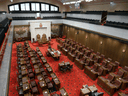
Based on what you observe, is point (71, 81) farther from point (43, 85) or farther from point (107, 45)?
point (107, 45)

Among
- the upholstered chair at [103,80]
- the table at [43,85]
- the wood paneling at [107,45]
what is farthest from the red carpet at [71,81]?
the wood paneling at [107,45]

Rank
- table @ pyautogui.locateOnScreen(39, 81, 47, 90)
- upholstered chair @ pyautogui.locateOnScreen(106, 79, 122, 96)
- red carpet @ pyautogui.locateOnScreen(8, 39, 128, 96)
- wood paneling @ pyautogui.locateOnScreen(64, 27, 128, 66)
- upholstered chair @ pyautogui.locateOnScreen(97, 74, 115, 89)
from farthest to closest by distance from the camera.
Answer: wood paneling @ pyautogui.locateOnScreen(64, 27, 128, 66)
upholstered chair @ pyautogui.locateOnScreen(97, 74, 115, 89)
red carpet @ pyautogui.locateOnScreen(8, 39, 128, 96)
table @ pyautogui.locateOnScreen(39, 81, 47, 90)
upholstered chair @ pyautogui.locateOnScreen(106, 79, 122, 96)

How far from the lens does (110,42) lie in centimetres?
1170

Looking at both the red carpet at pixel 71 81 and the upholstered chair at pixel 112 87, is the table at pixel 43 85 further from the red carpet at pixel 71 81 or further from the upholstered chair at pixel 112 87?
the upholstered chair at pixel 112 87

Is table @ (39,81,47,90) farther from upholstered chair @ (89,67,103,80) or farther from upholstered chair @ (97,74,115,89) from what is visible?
upholstered chair @ (97,74,115,89)

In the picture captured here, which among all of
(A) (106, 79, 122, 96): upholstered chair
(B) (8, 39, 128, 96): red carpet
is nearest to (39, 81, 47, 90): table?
(B) (8, 39, 128, 96): red carpet

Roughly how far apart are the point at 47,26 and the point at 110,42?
1170 cm

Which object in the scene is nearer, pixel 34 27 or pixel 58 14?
pixel 34 27

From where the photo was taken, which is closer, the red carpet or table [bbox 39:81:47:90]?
table [bbox 39:81:47:90]

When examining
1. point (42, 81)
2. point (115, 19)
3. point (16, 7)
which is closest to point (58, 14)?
point (16, 7)

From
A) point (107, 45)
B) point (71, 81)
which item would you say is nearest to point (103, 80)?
point (71, 81)

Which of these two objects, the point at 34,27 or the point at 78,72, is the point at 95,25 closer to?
the point at 78,72

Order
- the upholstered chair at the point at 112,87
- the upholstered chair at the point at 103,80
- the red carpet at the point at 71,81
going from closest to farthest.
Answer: the upholstered chair at the point at 112,87
the red carpet at the point at 71,81
the upholstered chair at the point at 103,80

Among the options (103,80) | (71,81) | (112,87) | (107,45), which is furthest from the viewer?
(107,45)
